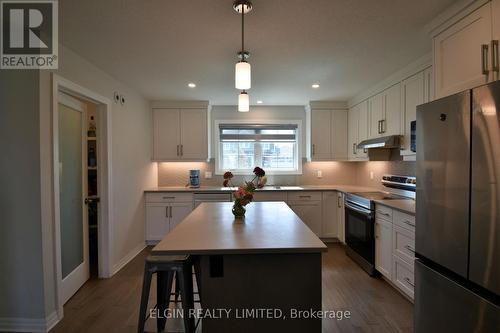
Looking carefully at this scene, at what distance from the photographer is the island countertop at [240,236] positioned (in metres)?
1.40

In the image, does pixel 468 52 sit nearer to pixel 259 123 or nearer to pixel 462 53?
pixel 462 53

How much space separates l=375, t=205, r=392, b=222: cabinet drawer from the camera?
2.69 meters

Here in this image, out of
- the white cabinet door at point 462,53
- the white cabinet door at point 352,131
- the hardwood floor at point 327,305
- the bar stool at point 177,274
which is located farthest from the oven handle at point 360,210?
the bar stool at point 177,274

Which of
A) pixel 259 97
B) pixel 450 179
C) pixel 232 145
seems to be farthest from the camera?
pixel 232 145

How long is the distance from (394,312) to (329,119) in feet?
9.91

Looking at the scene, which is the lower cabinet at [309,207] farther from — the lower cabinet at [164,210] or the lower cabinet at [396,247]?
the lower cabinet at [164,210]

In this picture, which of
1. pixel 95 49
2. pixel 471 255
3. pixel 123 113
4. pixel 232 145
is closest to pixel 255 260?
pixel 471 255

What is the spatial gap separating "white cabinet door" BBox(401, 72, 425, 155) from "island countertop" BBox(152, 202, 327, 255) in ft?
5.52

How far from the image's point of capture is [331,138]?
4.43m

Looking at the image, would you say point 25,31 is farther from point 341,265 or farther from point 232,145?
point 341,265

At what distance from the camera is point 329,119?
4.43 m

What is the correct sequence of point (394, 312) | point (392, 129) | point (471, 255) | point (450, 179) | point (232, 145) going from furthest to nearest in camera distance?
point (232, 145), point (392, 129), point (394, 312), point (450, 179), point (471, 255)

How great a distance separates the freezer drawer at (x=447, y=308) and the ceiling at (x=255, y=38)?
1.81 meters

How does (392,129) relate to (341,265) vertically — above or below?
above
